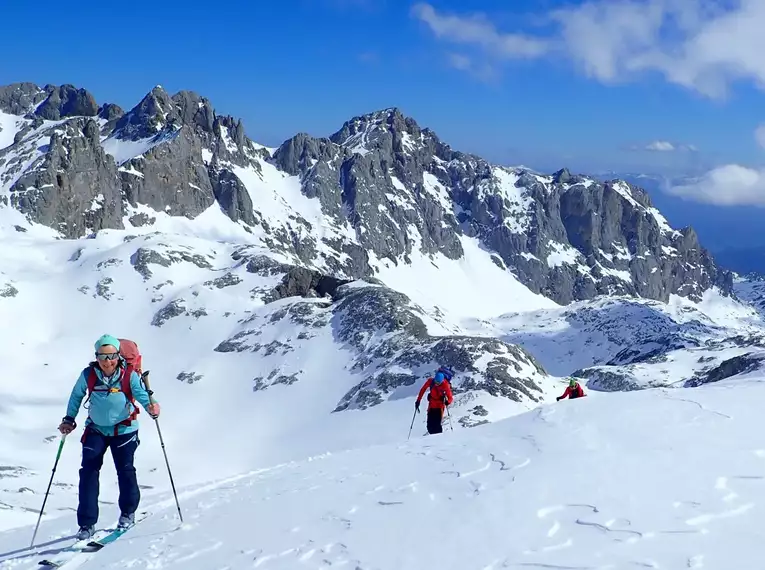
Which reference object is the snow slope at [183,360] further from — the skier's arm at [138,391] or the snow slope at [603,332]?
the snow slope at [603,332]

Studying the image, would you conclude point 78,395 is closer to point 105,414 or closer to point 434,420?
point 105,414

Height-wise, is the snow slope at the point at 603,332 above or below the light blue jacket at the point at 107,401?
below

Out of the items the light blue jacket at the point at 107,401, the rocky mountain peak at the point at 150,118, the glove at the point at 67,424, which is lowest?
the glove at the point at 67,424

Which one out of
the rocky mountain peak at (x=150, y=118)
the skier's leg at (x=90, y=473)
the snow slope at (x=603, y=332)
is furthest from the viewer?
the rocky mountain peak at (x=150, y=118)

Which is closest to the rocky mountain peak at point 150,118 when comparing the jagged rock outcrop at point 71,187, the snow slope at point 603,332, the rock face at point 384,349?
the jagged rock outcrop at point 71,187

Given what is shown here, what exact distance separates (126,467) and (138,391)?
4.62 ft

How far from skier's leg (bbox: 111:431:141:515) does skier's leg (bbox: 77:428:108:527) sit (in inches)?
9.2

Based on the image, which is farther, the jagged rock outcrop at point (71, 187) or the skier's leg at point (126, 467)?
the jagged rock outcrop at point (71, 187)

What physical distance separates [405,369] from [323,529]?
53.0 metres

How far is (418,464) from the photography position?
1407cm

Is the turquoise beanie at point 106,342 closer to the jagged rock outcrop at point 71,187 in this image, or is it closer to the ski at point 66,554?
the ski at point 66,554

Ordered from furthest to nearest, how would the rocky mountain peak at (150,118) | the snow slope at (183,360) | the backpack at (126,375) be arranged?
1. the rocky mountain peak at (150,118)
2. the snow slope at (183,360)
3. the backpack at (126,375)

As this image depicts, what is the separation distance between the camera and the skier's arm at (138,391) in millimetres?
11094

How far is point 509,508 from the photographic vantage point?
32.8 ft
